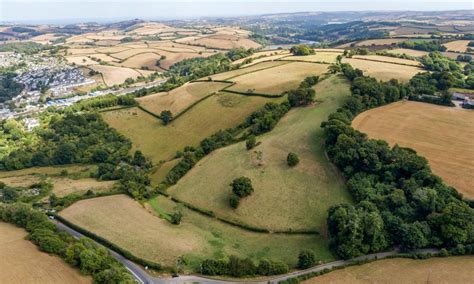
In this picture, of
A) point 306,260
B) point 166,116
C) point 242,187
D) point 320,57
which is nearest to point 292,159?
point 242,187

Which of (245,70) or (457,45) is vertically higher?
(457,45)

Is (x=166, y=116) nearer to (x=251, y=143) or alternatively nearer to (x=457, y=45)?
(x=251, y=143)

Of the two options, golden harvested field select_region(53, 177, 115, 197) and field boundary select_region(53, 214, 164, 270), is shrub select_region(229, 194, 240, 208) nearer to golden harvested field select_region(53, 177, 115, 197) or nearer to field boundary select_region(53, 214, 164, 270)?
field boundary select_region(53, 214, 164, 270)

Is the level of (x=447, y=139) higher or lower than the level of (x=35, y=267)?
higher

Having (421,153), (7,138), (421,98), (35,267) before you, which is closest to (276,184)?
(421,153)

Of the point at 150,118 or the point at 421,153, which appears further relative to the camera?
the point at 150,118

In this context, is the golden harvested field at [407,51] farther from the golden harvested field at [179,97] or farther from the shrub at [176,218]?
the shrub at [176,218]

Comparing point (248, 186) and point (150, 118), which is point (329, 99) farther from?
point (150, 118)
